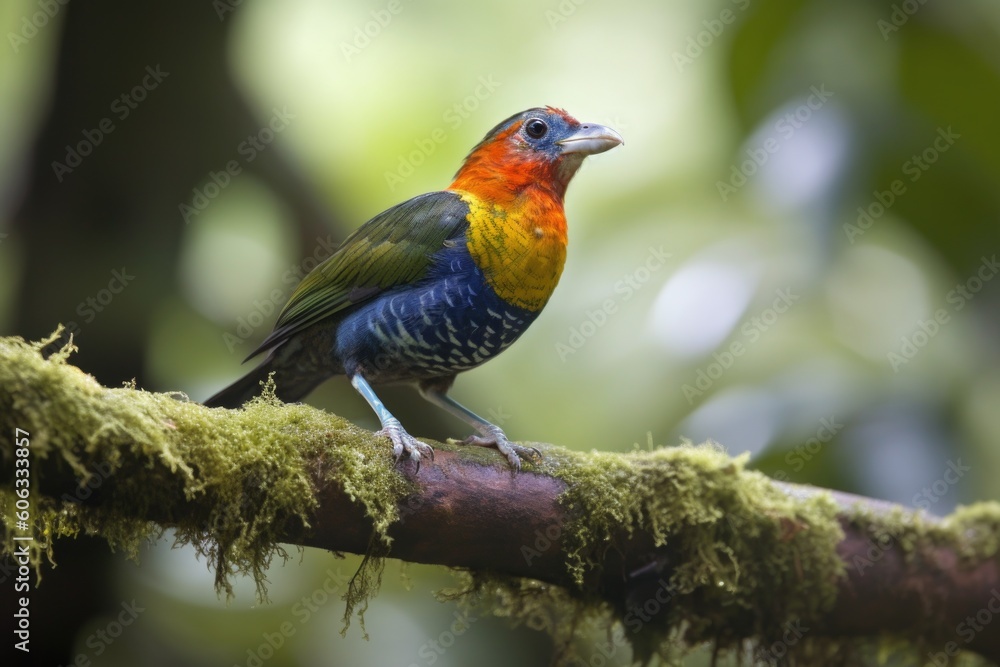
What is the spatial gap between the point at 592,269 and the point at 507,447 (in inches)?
116

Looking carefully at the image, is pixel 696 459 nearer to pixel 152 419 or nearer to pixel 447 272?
pixel 447 272

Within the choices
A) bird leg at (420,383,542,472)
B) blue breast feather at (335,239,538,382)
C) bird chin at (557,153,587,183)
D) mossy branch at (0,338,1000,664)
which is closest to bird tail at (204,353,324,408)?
blue breast feather at (335,239,538,382)

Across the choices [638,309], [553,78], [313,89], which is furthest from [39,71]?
[638,309]

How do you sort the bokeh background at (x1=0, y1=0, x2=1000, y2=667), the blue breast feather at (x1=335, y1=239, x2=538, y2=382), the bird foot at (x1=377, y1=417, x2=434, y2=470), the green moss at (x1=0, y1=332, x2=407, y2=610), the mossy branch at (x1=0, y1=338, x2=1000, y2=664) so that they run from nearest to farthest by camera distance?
the green moss at (x1=0, y1=332, x2=407, y2=610), the mossy branch at (x1=0, y1=338, x2=1000, y2=664), the bird foot at (x1=377, y1=417, x2=434, y2=470), the blue breast feather at (x1=335, y1=239, x2=538, y2=382), the bokeh background at (x1=0, y1=0, x2=1000, y2=667)

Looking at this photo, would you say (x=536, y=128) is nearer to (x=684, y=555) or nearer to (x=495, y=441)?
(x=495, y=441)

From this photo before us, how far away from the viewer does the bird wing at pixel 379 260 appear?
338cm

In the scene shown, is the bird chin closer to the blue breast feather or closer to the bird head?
the bird head

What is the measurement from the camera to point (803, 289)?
4918mm

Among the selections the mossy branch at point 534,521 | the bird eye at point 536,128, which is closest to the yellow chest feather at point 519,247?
the bird eye at point 536,128

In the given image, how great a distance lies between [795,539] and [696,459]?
48 centimetres

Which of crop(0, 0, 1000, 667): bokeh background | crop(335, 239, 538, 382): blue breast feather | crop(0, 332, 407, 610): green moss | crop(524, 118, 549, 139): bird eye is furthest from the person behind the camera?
crop(0, 0, 1000, 667): bokeh background

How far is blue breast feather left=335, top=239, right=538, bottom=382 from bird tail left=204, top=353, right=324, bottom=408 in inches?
13.6

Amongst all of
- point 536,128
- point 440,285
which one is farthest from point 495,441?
point 536,128

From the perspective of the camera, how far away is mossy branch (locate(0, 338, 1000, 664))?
7.04ft
